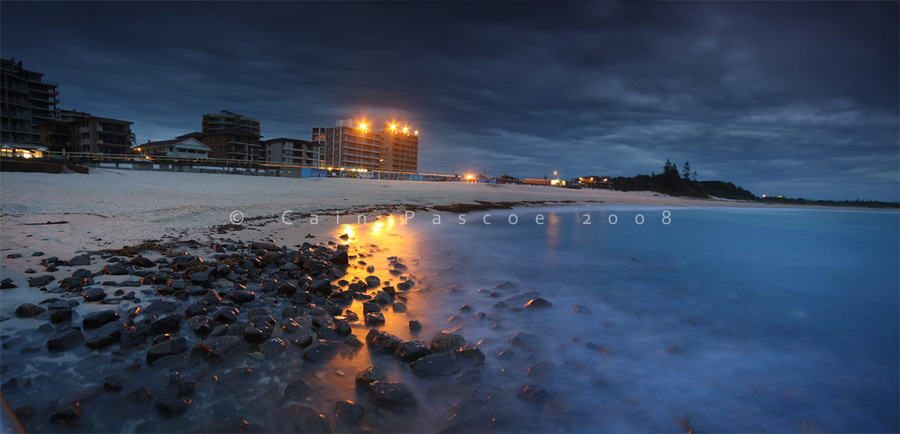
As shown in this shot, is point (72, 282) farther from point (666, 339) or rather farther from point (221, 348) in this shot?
point (666, 339)

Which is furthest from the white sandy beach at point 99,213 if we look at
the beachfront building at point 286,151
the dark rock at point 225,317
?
the beachfront building at point 286,151

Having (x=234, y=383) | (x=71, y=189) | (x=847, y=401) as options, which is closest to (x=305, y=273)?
(x=234, y=383)

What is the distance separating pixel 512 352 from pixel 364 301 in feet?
6.92

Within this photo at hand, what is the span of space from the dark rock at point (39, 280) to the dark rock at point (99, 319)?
1.47m

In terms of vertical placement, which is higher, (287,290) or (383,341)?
(287,290)

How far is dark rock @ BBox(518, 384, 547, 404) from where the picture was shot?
9.78 feet

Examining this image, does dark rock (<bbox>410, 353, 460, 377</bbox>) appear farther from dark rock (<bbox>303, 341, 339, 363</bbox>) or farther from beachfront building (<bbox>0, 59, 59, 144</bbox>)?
beachfront building (<bbox>0, 59, 59, 144</bbox>)

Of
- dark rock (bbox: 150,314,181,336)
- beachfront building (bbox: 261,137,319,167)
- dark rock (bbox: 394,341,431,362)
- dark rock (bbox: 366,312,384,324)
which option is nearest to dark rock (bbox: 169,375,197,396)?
dark rock (bbox: 150,314,181,336)

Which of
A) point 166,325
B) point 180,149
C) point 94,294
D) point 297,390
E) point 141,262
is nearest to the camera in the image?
point 297,390

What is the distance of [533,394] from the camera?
304 centimetres

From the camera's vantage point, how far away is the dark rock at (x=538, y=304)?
516cm

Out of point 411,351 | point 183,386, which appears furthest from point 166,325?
point 411,351

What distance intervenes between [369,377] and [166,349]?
70.4 inches

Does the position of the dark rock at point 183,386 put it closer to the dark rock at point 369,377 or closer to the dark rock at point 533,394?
the dark rock at point 369,377
